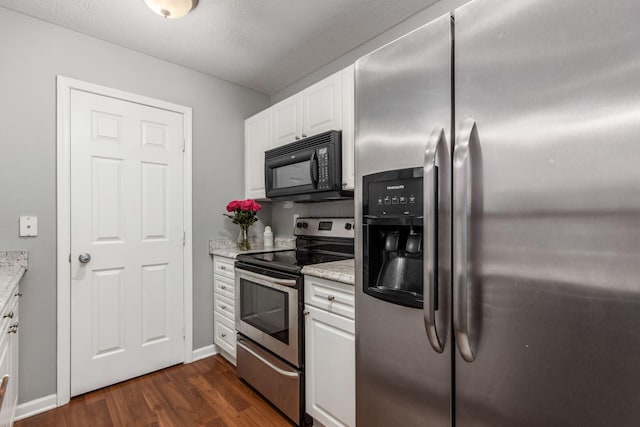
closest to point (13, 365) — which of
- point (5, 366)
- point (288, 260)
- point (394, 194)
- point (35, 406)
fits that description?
point (5, 366)

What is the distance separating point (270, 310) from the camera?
6.18 feet

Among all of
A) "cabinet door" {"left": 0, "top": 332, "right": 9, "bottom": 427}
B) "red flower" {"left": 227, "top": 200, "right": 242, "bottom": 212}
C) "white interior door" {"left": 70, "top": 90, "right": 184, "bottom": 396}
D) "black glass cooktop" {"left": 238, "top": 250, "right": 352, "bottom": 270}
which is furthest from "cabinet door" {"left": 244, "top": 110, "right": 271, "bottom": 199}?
"cabinet door" {"left": 0, "top": 332, "right": 9, "bottom": 427}

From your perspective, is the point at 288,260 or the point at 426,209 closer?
the point at 426,209

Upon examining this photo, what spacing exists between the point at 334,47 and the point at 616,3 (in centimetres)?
190

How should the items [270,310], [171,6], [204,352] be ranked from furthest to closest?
1. [204,352]
2. [270,310]
3. [171,6]

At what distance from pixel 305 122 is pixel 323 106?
202 mm

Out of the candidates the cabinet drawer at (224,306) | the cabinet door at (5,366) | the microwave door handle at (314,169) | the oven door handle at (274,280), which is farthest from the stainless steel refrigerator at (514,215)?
the cabinet drawer at (224,306)

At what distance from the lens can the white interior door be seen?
2037 millimetres

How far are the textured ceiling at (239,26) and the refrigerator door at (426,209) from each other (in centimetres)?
99

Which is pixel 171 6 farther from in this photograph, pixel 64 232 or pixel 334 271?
pixel 334 271

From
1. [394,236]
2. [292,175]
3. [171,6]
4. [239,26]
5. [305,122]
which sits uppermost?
[239,26]

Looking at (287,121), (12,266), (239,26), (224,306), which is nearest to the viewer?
(12,266)

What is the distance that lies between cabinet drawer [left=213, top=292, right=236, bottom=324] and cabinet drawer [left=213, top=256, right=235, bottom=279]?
19cm

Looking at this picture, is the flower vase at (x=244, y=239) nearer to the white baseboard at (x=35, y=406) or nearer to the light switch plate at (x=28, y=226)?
the light switch plate at (x=28, y=226)
